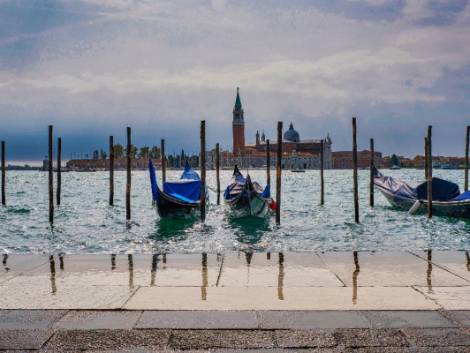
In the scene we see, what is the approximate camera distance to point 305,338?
341 centimetres

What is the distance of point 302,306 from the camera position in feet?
13.6

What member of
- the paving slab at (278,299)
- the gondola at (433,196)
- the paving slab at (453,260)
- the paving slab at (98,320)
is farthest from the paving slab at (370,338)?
the gondola at (433,196)

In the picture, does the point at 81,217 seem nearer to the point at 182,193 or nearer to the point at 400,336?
the point at 182,193

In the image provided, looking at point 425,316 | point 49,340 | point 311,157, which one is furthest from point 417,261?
point 311,157

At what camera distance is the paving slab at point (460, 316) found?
3.73 meters

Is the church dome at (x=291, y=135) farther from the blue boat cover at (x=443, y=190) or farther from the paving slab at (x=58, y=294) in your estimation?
the paving slab at (x=58, y=294)

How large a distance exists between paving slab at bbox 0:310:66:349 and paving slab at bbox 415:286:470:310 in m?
2.98

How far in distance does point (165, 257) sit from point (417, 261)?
329 cm

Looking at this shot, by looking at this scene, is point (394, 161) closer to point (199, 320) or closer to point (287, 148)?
point (287, 148)

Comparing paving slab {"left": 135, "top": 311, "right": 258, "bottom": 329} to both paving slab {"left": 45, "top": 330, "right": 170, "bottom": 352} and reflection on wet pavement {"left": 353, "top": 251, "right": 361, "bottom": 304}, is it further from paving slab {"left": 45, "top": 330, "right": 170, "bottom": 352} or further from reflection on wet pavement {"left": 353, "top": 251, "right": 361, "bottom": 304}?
reflection on wet pavement {"left": 353, "top": 251, "right": 361, "bottom": 304}

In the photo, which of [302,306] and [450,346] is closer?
[450,346]

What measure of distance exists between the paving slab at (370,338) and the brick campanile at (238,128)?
132074 millimetres

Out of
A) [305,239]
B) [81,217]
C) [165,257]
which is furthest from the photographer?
[81,217]

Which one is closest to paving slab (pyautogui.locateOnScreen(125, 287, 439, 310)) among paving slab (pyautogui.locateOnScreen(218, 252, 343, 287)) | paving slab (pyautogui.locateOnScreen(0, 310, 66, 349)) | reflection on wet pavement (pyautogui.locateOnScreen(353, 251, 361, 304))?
reflection on wet pavement (pyautogui.locateOnScreen(353, 251, 361, 304))
